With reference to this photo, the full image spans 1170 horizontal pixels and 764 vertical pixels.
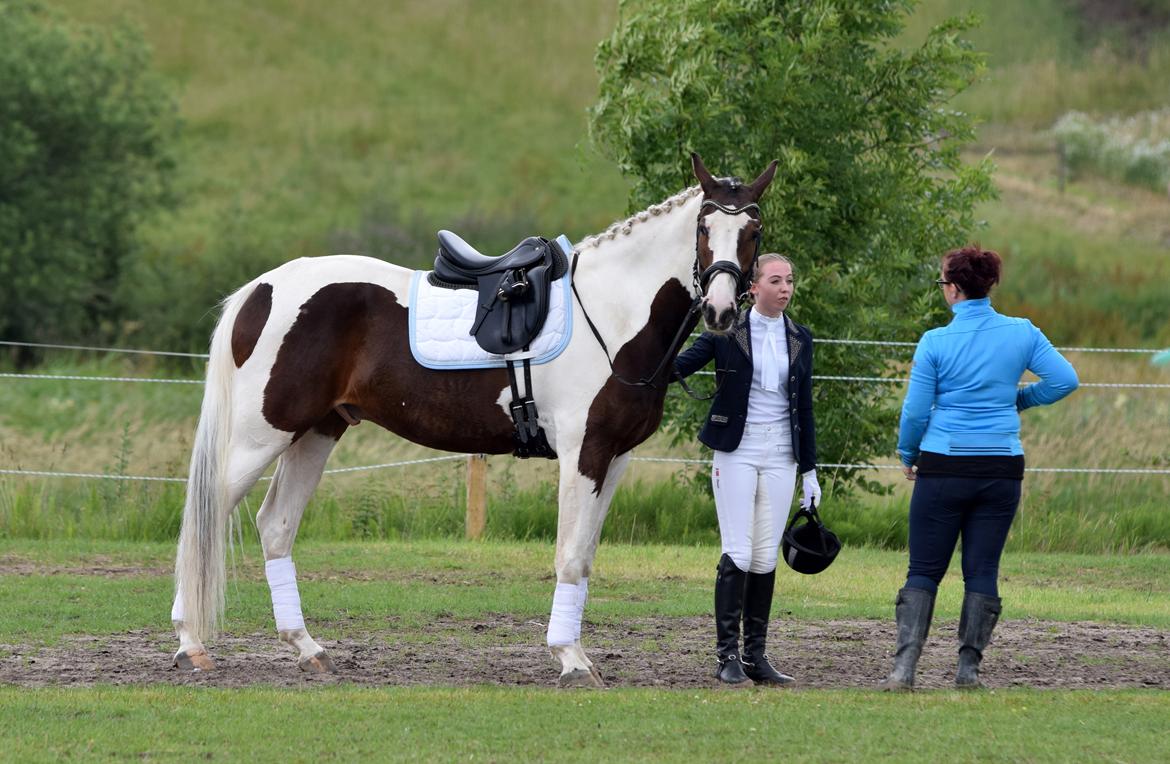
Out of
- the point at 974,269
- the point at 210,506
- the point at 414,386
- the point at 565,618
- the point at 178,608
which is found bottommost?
the point at 178,608

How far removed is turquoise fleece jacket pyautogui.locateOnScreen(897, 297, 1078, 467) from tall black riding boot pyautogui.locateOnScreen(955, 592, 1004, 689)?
0.66 meters

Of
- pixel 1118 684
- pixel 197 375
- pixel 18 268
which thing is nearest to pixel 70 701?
pixel 1118 684

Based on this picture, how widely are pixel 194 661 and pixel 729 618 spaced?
8.22 ft

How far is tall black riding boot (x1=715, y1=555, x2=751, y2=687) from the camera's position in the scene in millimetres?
6348

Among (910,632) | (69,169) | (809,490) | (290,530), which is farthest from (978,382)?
(69,169)

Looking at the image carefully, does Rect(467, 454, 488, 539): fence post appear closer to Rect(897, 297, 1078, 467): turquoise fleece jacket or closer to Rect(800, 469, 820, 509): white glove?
Rect(800, 469, 820, 509): white glove

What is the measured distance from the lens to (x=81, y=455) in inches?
539

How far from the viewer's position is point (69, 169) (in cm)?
2656

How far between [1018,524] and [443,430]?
21.8 feet

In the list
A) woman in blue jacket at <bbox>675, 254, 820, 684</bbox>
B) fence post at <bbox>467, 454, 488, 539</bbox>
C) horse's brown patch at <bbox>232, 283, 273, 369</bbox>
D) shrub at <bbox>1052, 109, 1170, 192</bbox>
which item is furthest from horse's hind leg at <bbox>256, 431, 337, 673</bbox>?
shrub at <bbox>1052, 109, 1170, 192</bbox>

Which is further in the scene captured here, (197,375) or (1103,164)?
(1103,164)

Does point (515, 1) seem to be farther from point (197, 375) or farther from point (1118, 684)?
point (1118, 684)

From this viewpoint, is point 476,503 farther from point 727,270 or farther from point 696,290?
point 727,270

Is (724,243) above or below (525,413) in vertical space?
above
